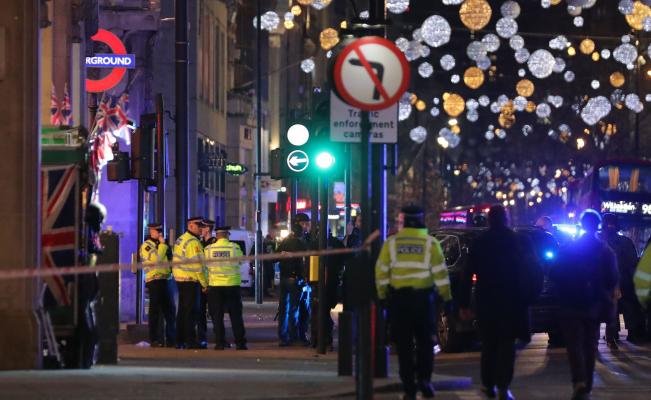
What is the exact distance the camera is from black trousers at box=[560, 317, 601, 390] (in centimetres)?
1348

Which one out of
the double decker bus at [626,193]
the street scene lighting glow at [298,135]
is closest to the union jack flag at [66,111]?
the street scene lighting glow at [298,135]

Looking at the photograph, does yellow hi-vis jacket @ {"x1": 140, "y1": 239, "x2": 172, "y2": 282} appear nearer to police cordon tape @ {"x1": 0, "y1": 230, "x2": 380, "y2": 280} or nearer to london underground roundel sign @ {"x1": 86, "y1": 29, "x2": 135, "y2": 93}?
london underground roundel sign @ {"x1": 86, "y1": 29, "x2": 135, "y2": 93}

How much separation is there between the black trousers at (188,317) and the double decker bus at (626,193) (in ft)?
60.3

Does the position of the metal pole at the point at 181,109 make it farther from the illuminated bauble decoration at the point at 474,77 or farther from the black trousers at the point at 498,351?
the illuminated bauble decoration at the point at 474,77

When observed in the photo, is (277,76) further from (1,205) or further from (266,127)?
(1,205)

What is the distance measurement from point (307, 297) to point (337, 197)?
4427 centimetres

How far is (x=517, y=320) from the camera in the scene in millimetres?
13156

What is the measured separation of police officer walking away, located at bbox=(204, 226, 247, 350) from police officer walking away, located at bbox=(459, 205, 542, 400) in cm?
825

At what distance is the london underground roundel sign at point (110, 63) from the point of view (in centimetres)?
2528

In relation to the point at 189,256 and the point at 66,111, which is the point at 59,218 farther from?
the point at 66,111

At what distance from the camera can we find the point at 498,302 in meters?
13.2

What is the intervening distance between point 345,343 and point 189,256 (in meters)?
6.81

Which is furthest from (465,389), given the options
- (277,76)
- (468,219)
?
(277,76)

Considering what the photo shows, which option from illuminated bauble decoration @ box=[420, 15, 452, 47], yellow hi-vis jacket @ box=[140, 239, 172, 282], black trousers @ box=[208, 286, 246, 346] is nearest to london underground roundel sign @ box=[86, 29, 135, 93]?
yellow hi-vis jacket @ box=[140, 239, 172, 282]
